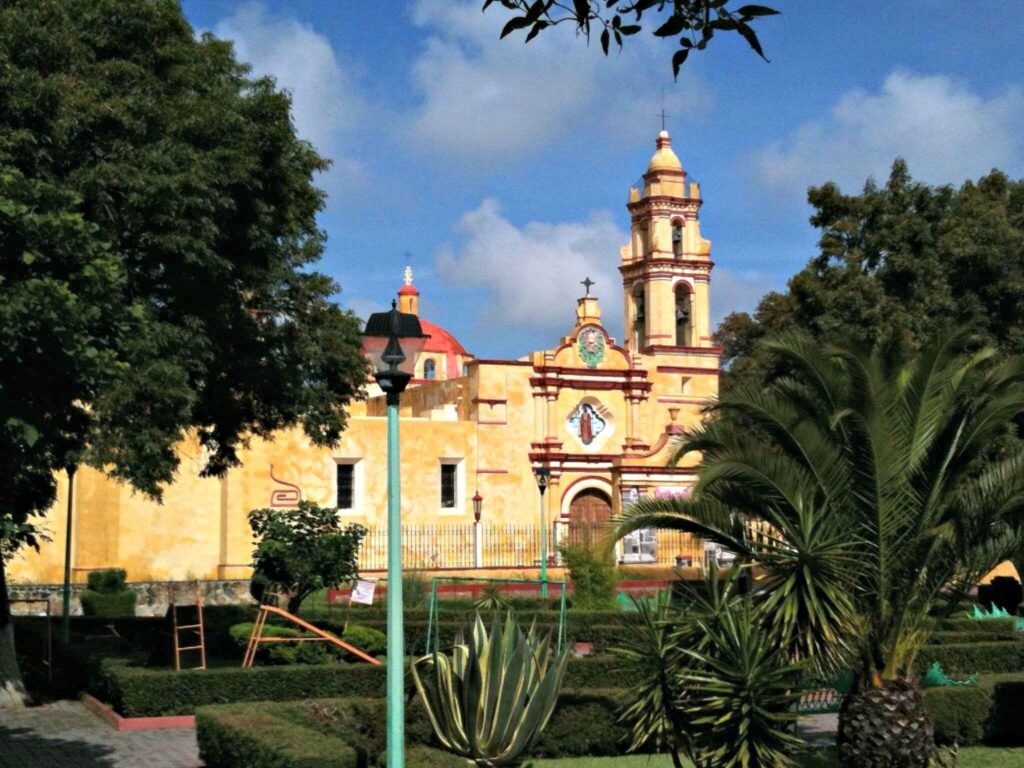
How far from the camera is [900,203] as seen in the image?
34094mm

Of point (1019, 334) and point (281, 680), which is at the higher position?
point (1019, 334)

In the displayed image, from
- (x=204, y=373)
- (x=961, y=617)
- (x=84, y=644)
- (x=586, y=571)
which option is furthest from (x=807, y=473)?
(x=586, y=571)

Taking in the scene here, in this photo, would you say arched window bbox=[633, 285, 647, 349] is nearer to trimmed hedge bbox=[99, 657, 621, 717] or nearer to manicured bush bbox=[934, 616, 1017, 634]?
manicured bush bbox=[934, 616, 1017, 634]

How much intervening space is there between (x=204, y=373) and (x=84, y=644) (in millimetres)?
5332

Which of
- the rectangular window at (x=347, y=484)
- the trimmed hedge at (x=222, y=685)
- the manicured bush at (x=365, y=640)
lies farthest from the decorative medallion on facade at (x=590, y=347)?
the trimmed hedge at (x=222, y=685)

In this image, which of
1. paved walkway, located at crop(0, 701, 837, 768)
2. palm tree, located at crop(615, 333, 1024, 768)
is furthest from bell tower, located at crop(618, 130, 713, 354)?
palm tree, located at crop(615, 333, 1024, 768)

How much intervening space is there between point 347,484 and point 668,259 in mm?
12040

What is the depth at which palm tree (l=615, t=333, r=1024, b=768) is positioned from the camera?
11.8m

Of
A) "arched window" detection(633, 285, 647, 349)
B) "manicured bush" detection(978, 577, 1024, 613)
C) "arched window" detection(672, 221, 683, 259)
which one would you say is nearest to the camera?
"manicured bush" detection(978, 577, 1024, 613)

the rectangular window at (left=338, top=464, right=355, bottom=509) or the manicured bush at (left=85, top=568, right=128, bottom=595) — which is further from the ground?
the rectangular window at (left=338, top=464, right=355, bottom=509)

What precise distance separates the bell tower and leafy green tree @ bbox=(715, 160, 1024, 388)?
229 inches

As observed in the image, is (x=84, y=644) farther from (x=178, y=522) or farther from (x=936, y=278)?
(x=936, y=278)

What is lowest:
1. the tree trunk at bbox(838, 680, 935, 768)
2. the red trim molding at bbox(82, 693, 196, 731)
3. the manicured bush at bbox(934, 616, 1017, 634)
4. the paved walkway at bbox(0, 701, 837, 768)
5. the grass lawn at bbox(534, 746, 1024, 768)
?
the grass lawn at bbox(534, 746, 1024, 768)

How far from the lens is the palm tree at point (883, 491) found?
38.8ft
